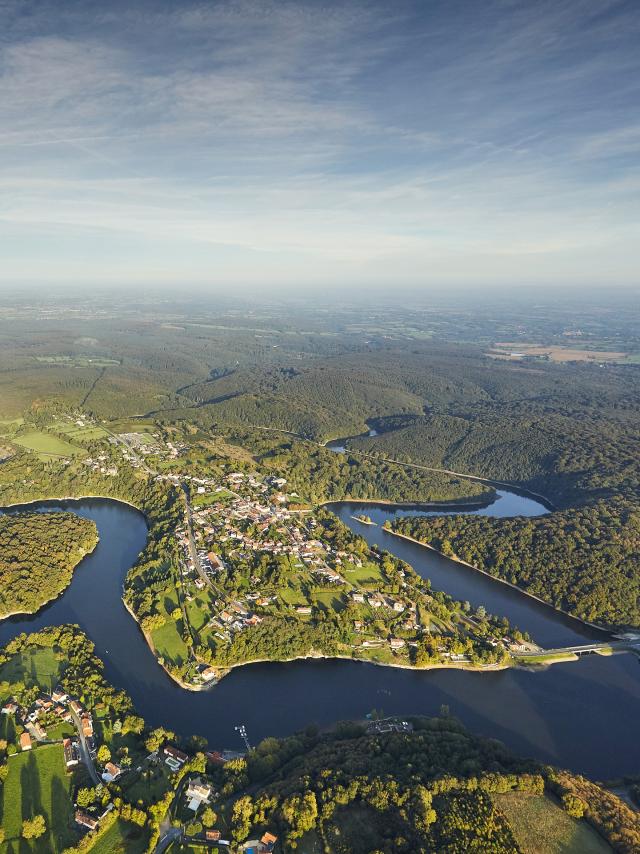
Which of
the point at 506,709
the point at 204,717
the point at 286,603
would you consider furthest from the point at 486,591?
the point at 204,717

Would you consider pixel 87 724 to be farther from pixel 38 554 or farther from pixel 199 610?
pixel 38 554

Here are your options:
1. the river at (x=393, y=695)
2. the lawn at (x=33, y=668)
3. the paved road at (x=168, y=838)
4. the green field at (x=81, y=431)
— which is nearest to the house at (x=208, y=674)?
the river at (x=393, y=695)

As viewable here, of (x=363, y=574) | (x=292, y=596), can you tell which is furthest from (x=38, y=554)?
(x=363, y=574)

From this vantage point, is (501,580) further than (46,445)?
No

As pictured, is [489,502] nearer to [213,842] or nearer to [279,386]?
[213,842]

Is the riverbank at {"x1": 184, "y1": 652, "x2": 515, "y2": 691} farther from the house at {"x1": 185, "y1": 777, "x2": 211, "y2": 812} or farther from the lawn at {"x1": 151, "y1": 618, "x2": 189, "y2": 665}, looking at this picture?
the house at {"x1": 185, "y1": 777, "x2": 211, "y2": 812}

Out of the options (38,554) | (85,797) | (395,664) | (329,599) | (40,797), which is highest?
(38,554)
